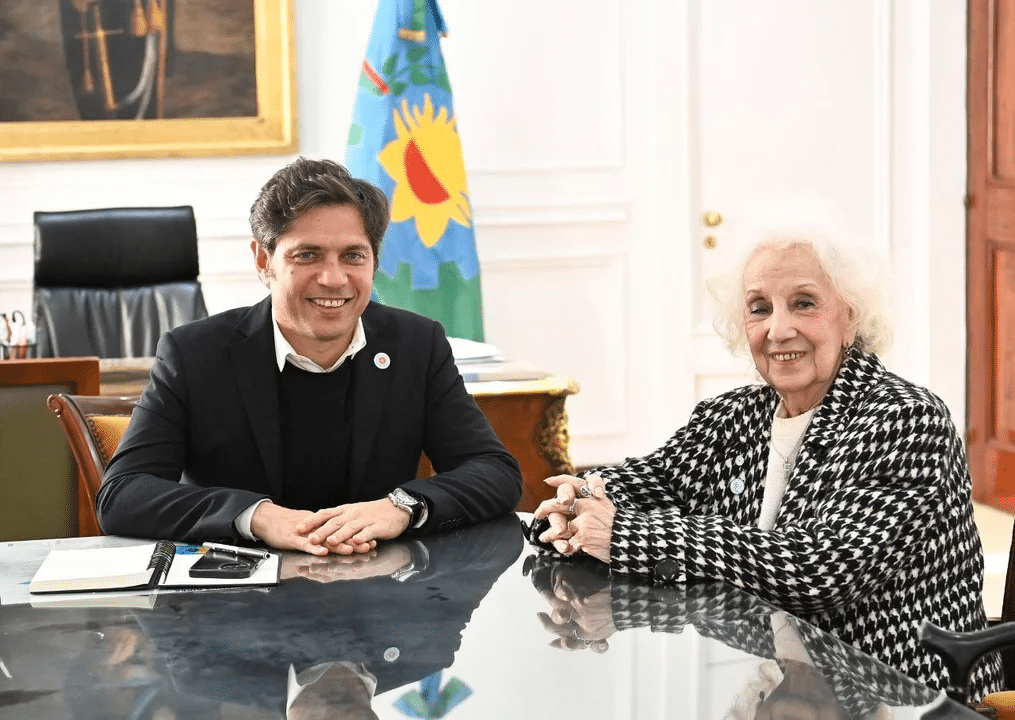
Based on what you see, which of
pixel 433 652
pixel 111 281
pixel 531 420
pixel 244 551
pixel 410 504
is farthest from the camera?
pixel 111 281

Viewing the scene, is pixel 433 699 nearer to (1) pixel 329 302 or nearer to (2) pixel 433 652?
(2) pixel 433 652

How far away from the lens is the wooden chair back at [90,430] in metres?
2.41

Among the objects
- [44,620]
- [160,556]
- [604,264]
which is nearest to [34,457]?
[160,556]

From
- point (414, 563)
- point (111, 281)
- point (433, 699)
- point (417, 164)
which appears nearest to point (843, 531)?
point (414, 563)

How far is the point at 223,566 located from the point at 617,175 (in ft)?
12.8

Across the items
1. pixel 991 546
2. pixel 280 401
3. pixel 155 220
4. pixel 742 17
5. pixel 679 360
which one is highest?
pixel 742 17

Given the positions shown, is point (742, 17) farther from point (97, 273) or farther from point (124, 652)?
point (124, 652)

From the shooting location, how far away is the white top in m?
1.99

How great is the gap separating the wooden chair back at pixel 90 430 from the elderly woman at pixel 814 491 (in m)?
0.93

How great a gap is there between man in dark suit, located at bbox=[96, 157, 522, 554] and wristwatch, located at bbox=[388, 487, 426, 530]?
69 mm

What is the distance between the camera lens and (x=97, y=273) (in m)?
4.11

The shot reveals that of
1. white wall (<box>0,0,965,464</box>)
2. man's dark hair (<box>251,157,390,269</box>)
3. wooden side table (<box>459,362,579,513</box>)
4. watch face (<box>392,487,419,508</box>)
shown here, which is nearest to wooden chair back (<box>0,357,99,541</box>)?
man's dark hair (<box>251,157,390,269</box>)

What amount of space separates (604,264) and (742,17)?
1.19 m

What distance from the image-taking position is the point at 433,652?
1.43m
